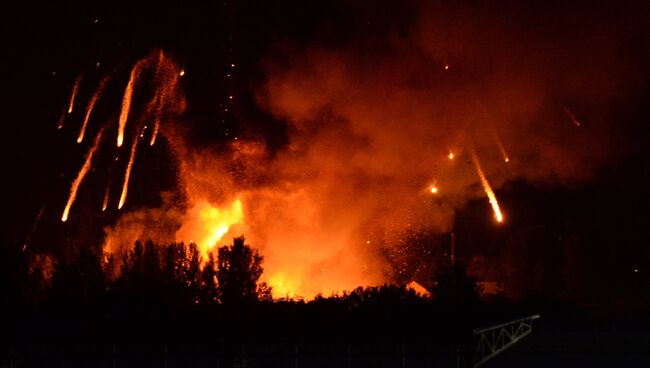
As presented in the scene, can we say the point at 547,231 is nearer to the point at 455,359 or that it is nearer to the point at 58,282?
the point at 58,282

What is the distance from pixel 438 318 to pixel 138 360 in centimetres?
798

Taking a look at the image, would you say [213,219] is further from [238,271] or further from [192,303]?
[192,303]

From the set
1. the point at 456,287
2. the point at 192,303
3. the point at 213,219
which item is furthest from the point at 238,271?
the point at 213,219

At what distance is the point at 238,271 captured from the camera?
1339 inches

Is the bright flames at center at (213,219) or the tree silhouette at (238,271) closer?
the tree silhouette at (238,271)

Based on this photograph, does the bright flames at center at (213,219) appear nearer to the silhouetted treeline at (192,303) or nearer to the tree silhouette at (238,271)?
the silhouetted treeline at (192,303)

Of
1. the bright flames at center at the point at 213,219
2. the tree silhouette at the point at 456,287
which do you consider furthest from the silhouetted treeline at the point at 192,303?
the bright flames at center at the point at 213,219

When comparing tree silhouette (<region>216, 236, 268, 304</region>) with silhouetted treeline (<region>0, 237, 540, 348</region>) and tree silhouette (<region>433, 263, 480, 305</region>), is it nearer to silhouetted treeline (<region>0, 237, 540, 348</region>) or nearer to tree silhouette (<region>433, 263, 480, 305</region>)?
silhouetted treeline (<region>0, 237, 540, 348</region>)

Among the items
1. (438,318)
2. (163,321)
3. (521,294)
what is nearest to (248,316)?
(163,321)

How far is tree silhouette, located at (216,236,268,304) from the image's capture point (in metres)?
33.5

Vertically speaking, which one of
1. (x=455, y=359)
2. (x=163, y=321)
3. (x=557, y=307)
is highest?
(x=557, y=307)

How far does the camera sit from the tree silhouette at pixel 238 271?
3347 centimetres

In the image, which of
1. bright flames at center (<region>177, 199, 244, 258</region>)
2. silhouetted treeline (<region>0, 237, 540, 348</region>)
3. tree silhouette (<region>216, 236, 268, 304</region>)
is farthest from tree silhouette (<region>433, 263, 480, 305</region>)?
bright flames at center (<region>177, 199, 244, 258</region>)

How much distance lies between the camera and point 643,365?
18.9 metres
